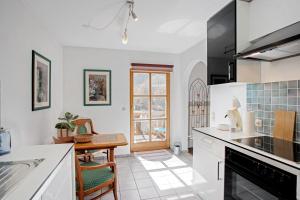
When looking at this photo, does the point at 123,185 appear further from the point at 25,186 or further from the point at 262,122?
the point at 262,122

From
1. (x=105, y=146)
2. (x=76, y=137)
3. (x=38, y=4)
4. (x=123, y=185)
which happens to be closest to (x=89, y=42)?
(x=38, y=4)

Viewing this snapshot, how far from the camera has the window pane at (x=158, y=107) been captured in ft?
13.5

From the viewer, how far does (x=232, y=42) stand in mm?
1877

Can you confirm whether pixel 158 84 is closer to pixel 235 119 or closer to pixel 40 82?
pixel 235 119

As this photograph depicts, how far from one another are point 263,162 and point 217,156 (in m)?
0.58

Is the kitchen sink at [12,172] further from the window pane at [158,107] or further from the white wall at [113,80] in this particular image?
the window pane at [158,107]

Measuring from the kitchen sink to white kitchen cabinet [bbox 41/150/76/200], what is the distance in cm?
15

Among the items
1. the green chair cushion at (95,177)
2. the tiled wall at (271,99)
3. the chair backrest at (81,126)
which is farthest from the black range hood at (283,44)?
the chair backrest at (81,126)

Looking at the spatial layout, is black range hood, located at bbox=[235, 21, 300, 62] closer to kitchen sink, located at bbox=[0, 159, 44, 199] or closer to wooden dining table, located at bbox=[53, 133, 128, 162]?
wooden dining table, located at bbox=[53, 133, 128, 162]

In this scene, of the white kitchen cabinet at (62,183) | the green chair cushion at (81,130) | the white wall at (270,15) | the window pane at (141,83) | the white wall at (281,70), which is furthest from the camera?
the window pane at (141,83)

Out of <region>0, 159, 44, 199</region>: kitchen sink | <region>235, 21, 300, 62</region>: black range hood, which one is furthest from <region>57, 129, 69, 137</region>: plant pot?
<region>235, 21, 300, 62</region>: black range hood

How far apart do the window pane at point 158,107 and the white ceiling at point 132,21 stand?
1321mm

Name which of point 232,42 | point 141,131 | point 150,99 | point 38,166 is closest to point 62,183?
point 38,166

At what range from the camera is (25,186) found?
888mm
